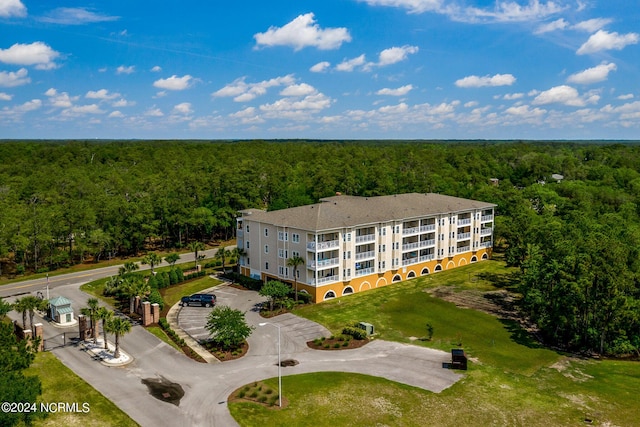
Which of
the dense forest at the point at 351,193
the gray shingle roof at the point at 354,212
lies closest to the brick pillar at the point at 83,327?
the gray shingle roof at the point at 354,212

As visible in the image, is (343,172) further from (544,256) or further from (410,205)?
(544,256)

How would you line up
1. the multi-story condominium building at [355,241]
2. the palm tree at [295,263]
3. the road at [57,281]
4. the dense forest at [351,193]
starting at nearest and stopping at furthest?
1. the dense forest at [351,193]
2. the palm tree at [295,263]
3. the multi-story condominium building at [355,241]
4. the road at [57,281]

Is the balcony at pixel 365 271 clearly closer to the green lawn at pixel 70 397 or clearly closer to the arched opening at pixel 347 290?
the arched opening at pixel 347 290

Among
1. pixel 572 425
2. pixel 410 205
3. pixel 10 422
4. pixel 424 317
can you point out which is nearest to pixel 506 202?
pixel 410 205

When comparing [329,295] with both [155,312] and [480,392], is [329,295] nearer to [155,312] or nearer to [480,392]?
[155,312]

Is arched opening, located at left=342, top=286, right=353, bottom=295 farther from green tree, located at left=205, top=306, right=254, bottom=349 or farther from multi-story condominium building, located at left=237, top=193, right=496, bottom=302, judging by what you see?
green tree, located at left=205, top=306, right=254, bottom=349

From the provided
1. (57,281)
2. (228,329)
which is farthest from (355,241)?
(57,281)
